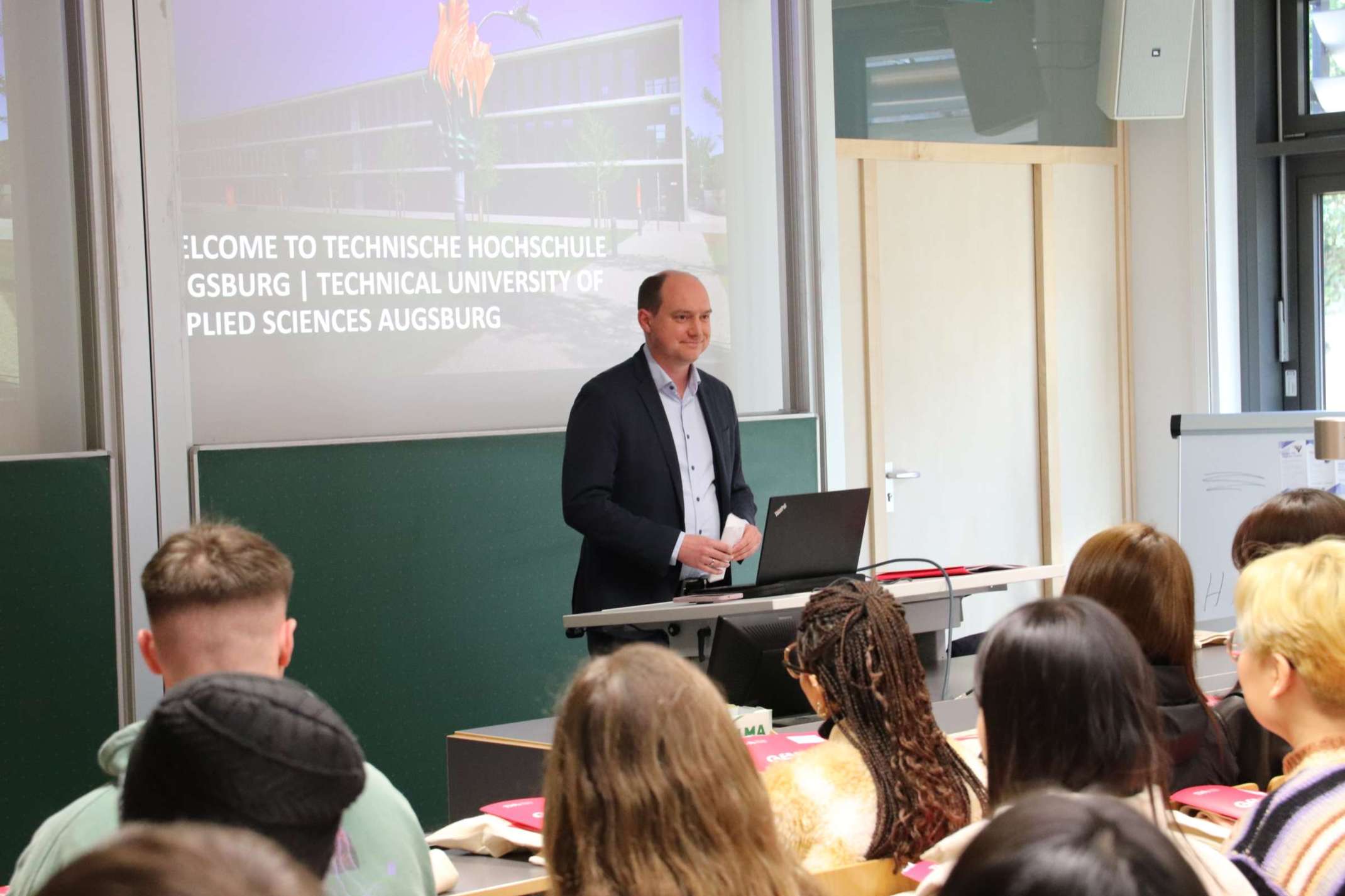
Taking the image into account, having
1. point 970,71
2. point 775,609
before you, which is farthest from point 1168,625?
point 970,71

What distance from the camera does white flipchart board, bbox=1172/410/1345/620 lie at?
5.19 meters

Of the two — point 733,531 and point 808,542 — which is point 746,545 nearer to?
point 733,531

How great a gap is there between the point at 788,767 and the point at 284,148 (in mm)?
3156

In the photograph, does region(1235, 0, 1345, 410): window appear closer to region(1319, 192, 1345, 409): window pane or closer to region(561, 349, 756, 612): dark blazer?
region(1319, 192, 1345, 409): window pane

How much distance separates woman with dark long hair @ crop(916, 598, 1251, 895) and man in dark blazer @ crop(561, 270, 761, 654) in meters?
2.11

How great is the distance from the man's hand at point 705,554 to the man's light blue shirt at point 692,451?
0.36 metres

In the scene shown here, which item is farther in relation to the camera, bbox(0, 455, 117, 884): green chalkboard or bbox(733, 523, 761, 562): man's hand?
bbox(0, 455, 117, 884): green chalkboard

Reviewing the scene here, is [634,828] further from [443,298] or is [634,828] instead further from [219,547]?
[443,298]

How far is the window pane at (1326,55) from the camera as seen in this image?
635 centimetres

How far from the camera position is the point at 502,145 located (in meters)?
4.94

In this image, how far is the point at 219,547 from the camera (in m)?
2.10

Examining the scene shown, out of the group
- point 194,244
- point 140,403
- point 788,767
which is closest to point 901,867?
point 788,767

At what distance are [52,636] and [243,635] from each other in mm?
2206

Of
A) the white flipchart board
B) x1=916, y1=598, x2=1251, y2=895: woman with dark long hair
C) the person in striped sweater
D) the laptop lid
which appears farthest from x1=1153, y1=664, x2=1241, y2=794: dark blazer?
the white flipchart board
